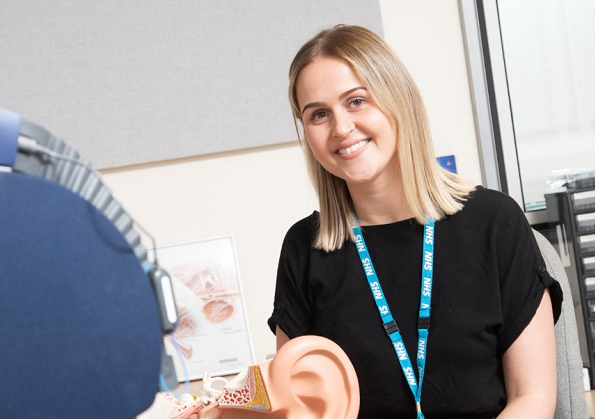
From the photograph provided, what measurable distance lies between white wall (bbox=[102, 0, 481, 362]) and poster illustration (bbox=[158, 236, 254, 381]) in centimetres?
4

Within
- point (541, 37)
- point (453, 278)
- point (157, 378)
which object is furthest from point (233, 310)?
point (157, 378)

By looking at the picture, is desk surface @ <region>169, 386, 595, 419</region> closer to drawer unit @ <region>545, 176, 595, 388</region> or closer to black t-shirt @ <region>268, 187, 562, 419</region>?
drawer unit @ <region>545, 176, 595, 388</region>

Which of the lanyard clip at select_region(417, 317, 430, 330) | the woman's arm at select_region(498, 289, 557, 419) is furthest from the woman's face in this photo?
the woman's arm at select_region(498, 289, 557, 419)

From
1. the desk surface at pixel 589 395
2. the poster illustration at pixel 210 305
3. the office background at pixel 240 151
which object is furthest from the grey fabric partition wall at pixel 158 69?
the desk surface at pixel 589 395

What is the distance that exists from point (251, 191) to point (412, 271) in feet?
3.52

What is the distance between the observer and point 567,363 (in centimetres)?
122

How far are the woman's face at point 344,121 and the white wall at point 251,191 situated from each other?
1012mm

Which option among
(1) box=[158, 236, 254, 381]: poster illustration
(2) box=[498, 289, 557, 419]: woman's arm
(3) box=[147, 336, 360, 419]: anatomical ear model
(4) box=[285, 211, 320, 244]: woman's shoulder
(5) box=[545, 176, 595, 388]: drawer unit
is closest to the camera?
(3) box=[147, 336, 360, 419]: anatomical ear model

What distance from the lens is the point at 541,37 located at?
2252mm

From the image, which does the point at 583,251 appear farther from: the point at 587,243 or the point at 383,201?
the point at 383,201

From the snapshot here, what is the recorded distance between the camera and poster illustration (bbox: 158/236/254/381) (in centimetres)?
214

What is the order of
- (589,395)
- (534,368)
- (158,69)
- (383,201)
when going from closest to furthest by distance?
(534,368), (383,201), (589,395), (158,69)

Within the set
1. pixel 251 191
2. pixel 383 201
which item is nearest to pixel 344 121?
pixel 383 201

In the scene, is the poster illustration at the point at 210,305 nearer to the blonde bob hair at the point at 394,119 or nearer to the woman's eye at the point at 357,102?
the blonde bob hair at the point at 394,119
